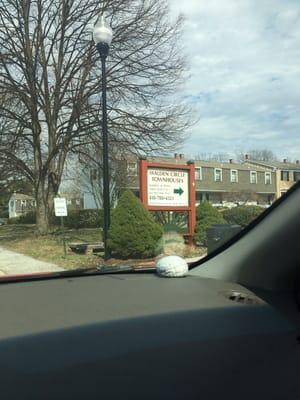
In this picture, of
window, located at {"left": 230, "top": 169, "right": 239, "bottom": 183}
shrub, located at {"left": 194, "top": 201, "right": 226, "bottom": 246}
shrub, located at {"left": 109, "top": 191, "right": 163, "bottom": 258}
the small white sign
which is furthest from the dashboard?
window, located at {"left": 230, "top": 169, "right": 239, "bottom": 183}

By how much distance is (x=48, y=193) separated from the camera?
1078 inches

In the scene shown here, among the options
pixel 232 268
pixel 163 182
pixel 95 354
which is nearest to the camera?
pixel 95 354

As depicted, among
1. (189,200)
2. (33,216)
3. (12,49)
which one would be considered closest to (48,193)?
(12,49)

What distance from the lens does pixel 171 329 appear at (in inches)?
87.0

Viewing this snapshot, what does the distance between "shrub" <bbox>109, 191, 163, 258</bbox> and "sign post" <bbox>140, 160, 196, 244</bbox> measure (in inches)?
25.4

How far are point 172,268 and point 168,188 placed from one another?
557 inches

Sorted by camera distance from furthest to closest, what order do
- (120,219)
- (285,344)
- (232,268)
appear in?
1. (120,219)
2. (232,268)
3. (285,344)

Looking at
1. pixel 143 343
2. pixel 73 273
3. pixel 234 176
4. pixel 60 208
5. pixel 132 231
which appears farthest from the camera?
pixel 234 176

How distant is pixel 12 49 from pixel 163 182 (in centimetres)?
1147

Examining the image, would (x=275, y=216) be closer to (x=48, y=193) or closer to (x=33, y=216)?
(x=48, y=193)

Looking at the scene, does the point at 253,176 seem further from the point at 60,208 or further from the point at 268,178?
the point at 60,208

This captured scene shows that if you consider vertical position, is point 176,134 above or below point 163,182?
above

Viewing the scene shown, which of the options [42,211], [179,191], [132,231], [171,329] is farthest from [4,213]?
[171,329]

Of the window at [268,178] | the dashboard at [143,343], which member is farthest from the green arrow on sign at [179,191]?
the window at [268,178]
